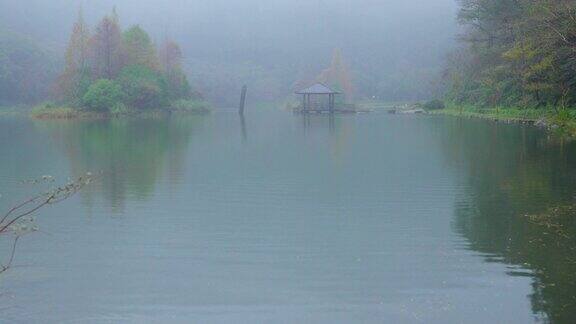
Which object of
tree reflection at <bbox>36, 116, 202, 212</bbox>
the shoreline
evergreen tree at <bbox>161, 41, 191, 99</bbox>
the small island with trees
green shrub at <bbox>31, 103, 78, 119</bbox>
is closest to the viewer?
tree reflection at <bbox>36, 116, 202, 212</bbox>

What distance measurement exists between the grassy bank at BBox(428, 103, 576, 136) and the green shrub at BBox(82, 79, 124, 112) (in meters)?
17.3

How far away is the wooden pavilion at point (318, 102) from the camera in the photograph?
137 ft

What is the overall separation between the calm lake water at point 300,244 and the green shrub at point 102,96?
25734mm

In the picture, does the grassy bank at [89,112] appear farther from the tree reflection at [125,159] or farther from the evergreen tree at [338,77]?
the evergreen tree at [338,77]

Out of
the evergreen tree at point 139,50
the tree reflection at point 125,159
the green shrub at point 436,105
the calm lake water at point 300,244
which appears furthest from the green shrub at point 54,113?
the calm lake water at point 300,244

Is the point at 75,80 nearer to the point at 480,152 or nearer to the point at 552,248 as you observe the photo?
the point at 480,152

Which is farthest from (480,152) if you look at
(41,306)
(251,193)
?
(41,306)

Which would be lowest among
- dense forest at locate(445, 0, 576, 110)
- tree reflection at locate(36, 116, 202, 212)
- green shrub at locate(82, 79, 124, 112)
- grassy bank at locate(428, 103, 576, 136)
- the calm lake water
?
the calm lake water

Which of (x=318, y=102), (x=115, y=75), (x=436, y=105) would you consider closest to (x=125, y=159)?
(x=115, y=75)

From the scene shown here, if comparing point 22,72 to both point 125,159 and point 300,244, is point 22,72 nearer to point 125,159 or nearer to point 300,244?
point 125,159

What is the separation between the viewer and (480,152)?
49.0ft

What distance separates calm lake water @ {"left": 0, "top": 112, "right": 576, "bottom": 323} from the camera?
16.4ft

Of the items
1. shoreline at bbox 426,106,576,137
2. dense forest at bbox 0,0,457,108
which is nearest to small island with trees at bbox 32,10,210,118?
shoreline at bbox 426,106,576,137

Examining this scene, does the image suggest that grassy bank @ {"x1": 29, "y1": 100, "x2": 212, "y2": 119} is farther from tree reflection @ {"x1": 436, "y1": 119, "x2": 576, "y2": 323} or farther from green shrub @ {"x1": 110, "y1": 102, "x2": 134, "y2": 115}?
tree reflection @ {"x1": 436, "y1": 119, "x2": 576, "y2": 323}
